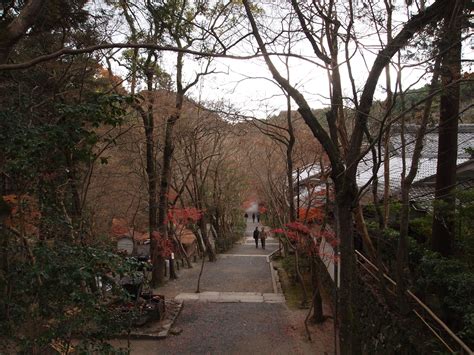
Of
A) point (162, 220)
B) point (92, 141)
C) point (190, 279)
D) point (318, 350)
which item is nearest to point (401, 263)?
point (318, 350)

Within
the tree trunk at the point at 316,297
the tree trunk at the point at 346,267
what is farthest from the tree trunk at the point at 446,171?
the tree trunk at the point at 316,297

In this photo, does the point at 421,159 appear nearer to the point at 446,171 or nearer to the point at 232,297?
the point at 446,171

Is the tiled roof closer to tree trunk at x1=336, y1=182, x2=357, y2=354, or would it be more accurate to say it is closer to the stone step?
the stone step

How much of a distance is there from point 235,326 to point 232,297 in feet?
10.9

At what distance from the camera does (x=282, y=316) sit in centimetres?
1317

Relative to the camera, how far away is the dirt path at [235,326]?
35.1 feet

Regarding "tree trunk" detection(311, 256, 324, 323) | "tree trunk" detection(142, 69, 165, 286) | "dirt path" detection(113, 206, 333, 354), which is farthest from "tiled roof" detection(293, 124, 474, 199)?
"tree trunk" detection(142, 69, 165, 286)

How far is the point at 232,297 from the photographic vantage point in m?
15.6

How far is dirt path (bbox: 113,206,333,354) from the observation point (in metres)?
10.7

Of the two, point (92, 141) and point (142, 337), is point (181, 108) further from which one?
point (92, 141)

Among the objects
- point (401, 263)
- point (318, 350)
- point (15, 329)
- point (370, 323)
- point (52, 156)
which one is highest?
point (52, 156)

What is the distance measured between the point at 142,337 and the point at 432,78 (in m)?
9.68

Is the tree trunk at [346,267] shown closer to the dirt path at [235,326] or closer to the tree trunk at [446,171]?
the tree trunk at [446,171]

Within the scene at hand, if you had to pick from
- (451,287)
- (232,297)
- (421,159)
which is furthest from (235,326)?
(421,159)
